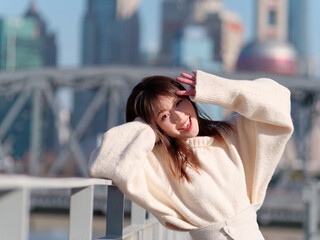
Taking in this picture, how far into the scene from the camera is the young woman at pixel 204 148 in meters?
3.07

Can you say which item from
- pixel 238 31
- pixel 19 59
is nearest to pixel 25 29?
pixel 19 59

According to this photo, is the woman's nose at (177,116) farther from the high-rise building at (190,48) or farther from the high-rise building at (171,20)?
the high-rise building at (171,20)

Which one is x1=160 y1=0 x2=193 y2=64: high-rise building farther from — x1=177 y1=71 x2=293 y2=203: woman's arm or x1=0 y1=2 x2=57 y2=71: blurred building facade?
x1=177 y1=71 x2=293 y2=203: woman's arm

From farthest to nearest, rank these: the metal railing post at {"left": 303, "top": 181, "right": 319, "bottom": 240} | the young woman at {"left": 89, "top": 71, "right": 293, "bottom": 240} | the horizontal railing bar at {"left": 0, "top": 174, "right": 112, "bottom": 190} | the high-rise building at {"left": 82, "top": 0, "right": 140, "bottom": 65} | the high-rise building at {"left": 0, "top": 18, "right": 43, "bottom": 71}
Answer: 1. the high-rise building at {"left": 82, "top": 0, "right": 140, "bottom": 65}
2. the high-rise building at {"left": 0, "top": 18, "right": 43, "bottom": 71}
3. the metal railing post at {"left": 303, "top": 181, "right": 319, "bottom": 240}
4. the young woman at {"left": 89, "top": 71, "right": 293, "bottom": 240}
5. the horizontal railing bar at {"left": 0, "top": 174, "right": 112, "bottom": 190}

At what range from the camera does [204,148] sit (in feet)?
10.5

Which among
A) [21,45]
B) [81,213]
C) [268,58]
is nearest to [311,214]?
[81,213]

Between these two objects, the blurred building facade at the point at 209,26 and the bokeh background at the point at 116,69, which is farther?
the blurred building facade at the point at 209,26

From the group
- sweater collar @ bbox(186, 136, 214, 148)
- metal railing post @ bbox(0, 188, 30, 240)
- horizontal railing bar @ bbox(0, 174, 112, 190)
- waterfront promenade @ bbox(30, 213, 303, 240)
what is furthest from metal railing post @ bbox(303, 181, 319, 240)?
waterfront promenade @ bbox(30, 213, 303, 240)

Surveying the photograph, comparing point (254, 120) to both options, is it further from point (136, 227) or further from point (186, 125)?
point (136, 227)

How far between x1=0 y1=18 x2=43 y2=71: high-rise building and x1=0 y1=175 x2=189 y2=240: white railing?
14577cm

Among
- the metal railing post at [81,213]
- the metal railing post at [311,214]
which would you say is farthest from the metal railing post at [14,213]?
the metal railing post at [311,214]

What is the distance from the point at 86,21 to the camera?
17550 cm

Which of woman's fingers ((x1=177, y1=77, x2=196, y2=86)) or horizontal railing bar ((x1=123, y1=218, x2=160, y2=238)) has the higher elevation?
woman's fingers ((x1=177, y1=77, x2=196, y2=86))

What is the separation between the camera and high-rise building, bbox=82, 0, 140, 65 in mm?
168125
